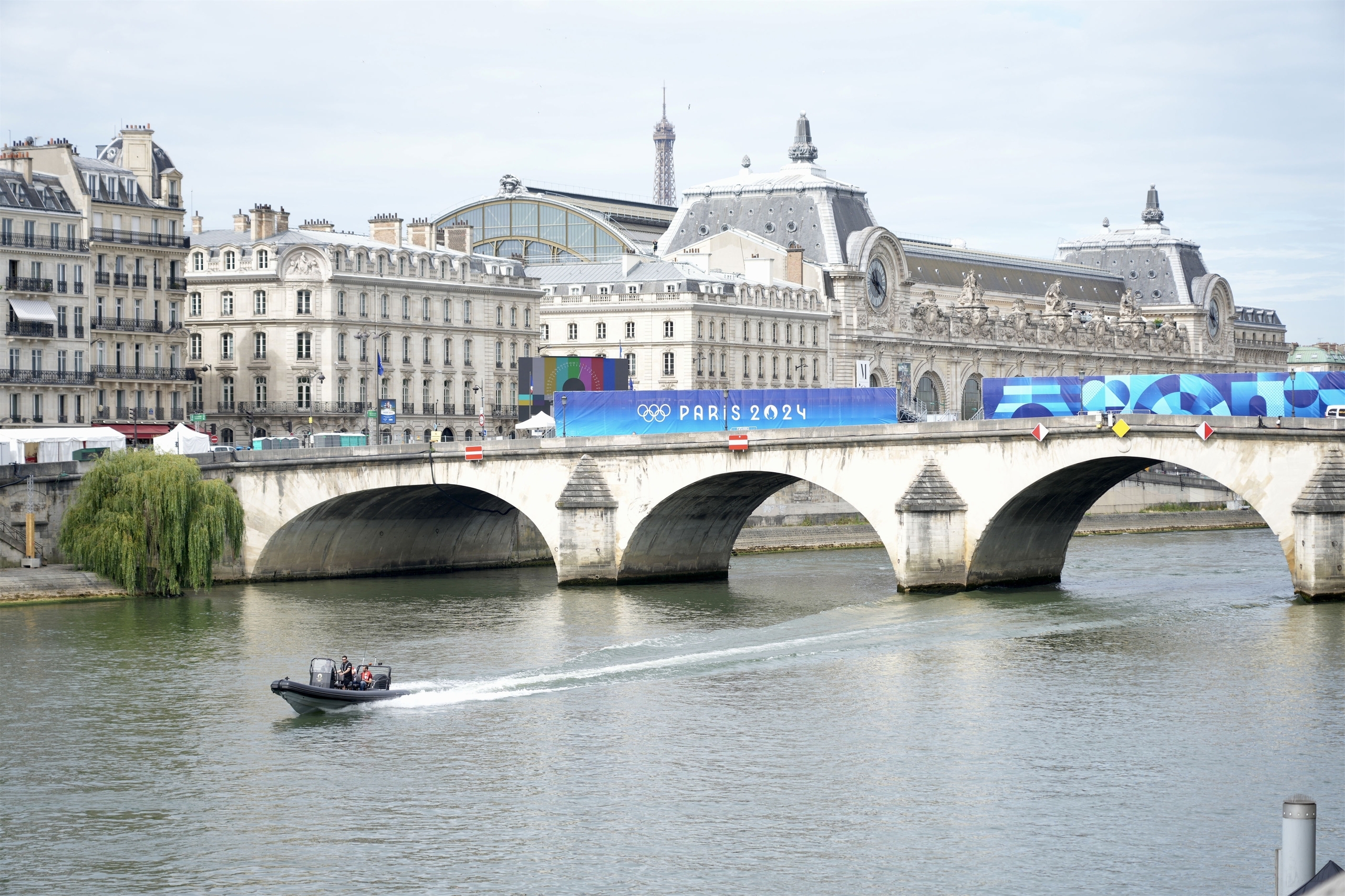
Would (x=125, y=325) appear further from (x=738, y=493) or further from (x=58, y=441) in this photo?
(x=738, y=493)

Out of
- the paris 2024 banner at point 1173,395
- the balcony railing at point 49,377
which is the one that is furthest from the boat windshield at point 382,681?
the balcony railing at point 49,377

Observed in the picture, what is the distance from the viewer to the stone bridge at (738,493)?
204 feet

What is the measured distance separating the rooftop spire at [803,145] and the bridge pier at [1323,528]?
9406 cm

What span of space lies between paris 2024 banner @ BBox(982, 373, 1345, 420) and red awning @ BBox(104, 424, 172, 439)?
42933 mm

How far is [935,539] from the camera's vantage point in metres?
67.5

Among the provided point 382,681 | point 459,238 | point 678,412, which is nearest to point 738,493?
point 678,412

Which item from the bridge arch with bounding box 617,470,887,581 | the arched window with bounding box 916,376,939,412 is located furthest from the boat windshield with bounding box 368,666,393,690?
the arched window with bounding box 916,376,939,412

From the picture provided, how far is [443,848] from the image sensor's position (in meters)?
35.1

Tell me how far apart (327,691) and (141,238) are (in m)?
50.6

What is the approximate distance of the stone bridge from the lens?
62219mm

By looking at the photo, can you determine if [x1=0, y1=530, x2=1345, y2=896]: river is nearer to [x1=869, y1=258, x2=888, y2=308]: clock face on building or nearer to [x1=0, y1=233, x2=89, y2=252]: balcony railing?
[x1=0, y1=233, x2=89, y2=252]: balcony railing

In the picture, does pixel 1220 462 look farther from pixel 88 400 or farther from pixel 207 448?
pixel 88 400

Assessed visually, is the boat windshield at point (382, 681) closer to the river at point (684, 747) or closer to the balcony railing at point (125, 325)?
the river at point (684, 747)

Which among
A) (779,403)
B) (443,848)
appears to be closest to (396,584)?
(779,403)
